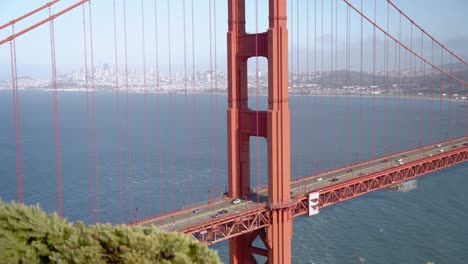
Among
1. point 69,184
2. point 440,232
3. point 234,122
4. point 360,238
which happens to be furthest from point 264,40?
point 69,184

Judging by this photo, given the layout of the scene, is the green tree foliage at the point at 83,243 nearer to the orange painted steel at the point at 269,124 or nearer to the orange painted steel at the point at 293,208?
the orange painted steel at the point at 293,208

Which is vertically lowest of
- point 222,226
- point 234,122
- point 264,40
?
point 222,226

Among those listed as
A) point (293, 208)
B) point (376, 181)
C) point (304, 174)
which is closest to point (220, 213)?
point (293, 208)

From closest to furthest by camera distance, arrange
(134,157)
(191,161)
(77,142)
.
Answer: (191,161)
(134,157)
(77,142)

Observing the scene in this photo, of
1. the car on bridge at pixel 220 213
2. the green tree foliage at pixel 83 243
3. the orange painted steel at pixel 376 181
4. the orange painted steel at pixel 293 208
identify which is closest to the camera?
the green tree foliage at pixel 83 243

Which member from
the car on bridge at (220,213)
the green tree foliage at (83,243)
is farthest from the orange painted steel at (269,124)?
the green tree foliage at (83,243)

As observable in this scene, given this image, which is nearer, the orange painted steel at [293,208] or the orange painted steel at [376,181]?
the orange painted steel at [293,208]

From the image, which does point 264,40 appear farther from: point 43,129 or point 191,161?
point 43,129
